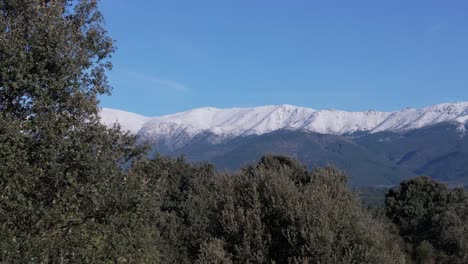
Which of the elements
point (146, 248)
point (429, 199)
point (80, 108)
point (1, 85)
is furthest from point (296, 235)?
point (429, 199)

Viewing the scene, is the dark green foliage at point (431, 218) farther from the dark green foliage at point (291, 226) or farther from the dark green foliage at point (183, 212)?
the dark green foliage at point (291, 226)

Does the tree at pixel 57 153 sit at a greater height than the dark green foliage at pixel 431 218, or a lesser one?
greater

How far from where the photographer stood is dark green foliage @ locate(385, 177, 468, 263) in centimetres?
5275

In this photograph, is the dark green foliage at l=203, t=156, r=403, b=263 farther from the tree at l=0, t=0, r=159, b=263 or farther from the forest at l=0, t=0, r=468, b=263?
the tree at l=0, t=0, r=159, b=263

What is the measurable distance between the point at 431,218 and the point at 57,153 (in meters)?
61.4

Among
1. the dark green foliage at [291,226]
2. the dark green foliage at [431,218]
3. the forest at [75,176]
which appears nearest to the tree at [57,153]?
the forest at [75,176]

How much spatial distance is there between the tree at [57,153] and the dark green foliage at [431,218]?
44253 millimetres

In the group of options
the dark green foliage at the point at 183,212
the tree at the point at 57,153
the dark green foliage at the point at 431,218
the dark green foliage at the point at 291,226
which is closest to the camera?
the tree at the point at 57,153

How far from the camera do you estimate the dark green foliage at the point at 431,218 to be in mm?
52750

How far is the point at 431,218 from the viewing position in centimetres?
6481

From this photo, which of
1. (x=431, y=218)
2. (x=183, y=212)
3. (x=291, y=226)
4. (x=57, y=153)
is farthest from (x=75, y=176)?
(x=431, y=218)

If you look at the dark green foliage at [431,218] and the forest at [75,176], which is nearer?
the forest at [75,176]

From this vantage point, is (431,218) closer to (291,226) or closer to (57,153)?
(291,226)

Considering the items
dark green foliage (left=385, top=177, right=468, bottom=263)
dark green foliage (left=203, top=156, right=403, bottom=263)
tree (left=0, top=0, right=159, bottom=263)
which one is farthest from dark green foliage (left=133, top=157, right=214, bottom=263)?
dark green foliage (left=385, top=177, right=468, bottom=263)
